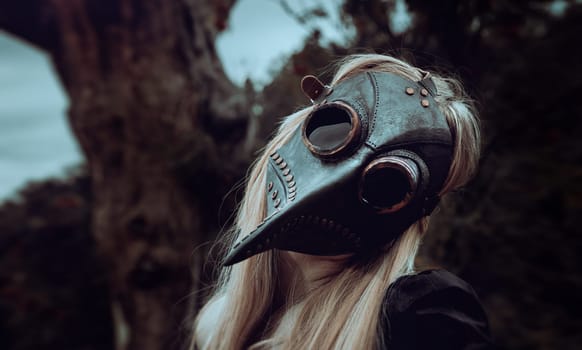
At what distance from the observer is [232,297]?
5.32ft

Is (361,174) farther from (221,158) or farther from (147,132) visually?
(147,132)

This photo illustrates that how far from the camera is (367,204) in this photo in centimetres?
125

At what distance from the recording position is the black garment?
1047 millimetres

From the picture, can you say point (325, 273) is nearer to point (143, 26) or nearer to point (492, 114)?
point (492, 114)

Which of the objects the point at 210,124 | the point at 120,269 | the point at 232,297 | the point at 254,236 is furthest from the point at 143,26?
the point at 254,236

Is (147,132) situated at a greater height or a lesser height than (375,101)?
lesser

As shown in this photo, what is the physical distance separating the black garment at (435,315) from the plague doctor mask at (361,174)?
0.19 meters

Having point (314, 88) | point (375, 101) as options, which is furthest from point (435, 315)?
point (314, 88)

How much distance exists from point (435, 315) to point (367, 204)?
0.97 feet

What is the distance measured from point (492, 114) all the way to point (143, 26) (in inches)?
89.0

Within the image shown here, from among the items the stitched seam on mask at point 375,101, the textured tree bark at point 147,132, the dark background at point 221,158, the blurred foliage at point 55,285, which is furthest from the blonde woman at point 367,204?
the blurred foliage at point 55,285

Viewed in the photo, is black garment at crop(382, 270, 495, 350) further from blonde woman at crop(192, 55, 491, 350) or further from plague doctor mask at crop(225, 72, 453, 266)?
plague doctor mask at crop(225, 72, 453, 266)

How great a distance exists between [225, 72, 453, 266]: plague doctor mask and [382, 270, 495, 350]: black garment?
187 millimetres

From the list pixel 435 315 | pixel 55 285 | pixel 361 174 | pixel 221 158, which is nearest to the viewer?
pixel 435 315
